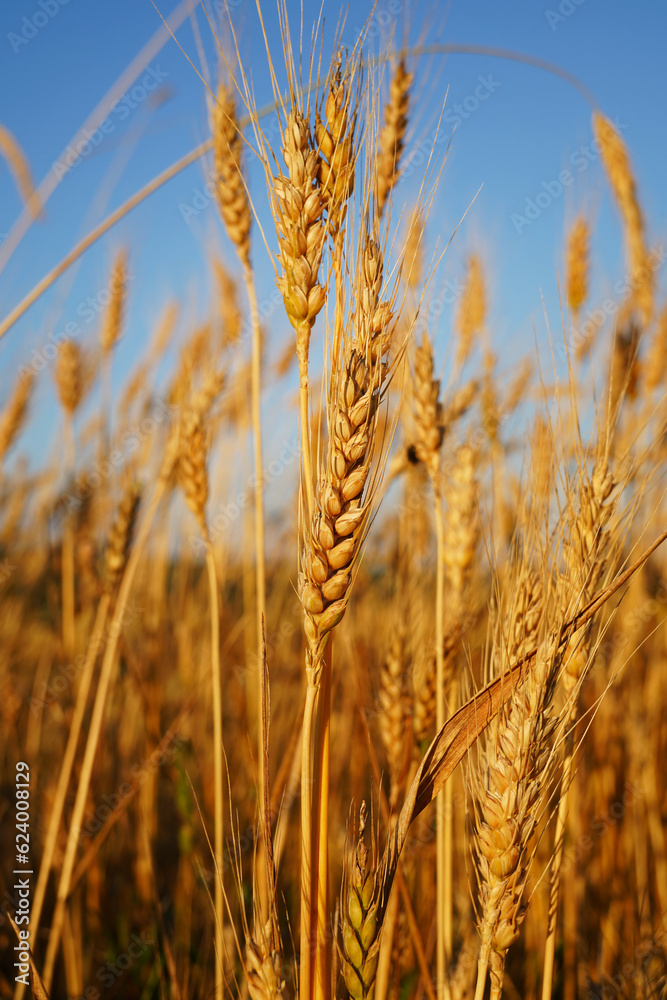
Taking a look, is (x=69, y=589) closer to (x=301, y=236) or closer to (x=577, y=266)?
(x=301, y=236)

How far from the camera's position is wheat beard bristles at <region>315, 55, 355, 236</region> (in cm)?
79

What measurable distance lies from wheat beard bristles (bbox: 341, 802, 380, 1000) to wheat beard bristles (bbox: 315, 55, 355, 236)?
79 cm

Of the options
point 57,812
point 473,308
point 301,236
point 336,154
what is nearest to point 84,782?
point 57,812

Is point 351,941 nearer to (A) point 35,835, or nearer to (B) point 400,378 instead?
(B) point 400,378

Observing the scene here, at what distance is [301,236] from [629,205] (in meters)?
2.29

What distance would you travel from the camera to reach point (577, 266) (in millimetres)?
2373

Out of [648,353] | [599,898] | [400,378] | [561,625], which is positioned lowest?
[599,898]

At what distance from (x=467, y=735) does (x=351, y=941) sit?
274 mm

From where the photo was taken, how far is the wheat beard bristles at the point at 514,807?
2.46ft

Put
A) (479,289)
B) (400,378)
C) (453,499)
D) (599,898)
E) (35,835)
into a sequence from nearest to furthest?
(400,378) → (453,499) → (599,898) → (35,835) → (479,289)

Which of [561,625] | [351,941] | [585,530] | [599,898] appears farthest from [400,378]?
[599,898]

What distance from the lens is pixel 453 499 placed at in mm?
1438

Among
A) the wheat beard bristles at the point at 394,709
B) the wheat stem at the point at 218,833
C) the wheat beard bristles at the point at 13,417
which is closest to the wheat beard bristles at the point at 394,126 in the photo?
the wheat stem at the point at 218,833

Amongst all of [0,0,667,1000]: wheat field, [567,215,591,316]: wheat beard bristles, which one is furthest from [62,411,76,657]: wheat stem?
[567,215,591,316]: wheat beard bristles
